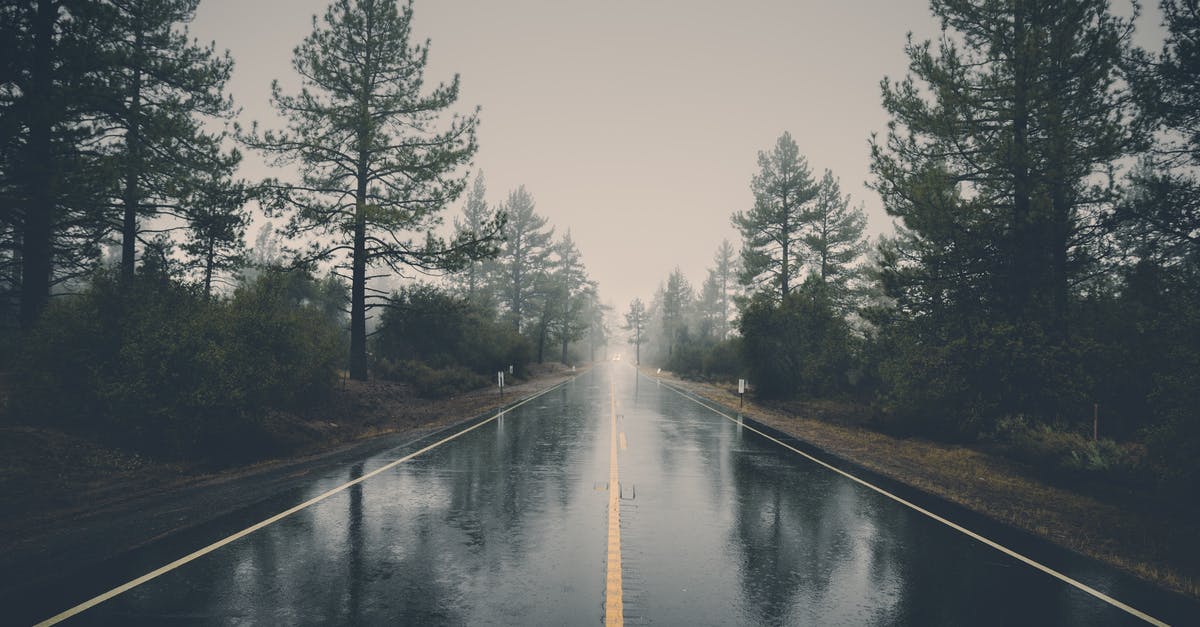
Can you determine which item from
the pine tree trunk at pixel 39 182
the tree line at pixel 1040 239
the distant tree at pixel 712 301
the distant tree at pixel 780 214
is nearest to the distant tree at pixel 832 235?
the distant tree at pixel 780 214

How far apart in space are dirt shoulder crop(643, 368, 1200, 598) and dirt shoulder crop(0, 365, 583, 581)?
11101 millimetres

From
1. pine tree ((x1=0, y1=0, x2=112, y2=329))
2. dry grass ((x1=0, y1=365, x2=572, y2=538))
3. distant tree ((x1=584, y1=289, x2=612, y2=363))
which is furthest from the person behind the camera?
distant tree ((x1=584, y1=289, x2=612, y2=363))

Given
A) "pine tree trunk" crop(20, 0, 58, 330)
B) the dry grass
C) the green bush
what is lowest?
the dry grass

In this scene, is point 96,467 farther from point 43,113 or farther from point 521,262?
point 521,262

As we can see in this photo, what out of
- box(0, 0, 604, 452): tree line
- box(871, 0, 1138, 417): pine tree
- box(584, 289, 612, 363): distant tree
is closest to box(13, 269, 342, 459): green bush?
box(0, 0, 604, 452): tree line

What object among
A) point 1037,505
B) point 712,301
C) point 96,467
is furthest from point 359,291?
point 712,301

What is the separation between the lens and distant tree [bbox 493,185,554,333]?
57594 mm

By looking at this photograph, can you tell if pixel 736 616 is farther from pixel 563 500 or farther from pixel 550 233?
pixel 550 233

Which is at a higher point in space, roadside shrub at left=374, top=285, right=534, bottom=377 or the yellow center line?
roadside shrub at left=374, top=285, right=534, bottom=377

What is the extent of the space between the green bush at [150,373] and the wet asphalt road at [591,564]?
→ 3954 mm

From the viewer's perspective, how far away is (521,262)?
58.2m

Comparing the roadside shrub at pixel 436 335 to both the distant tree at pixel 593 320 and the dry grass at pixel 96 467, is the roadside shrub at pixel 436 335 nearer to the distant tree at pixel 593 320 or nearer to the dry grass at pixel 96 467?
the dry grass at pixel 96 467

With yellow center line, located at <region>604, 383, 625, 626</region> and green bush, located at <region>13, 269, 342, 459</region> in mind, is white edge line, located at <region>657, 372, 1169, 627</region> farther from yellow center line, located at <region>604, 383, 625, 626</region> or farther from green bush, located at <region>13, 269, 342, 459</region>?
green bush, located at <region>13, 269, 342, 459</region>

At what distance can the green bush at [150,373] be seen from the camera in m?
10.9
